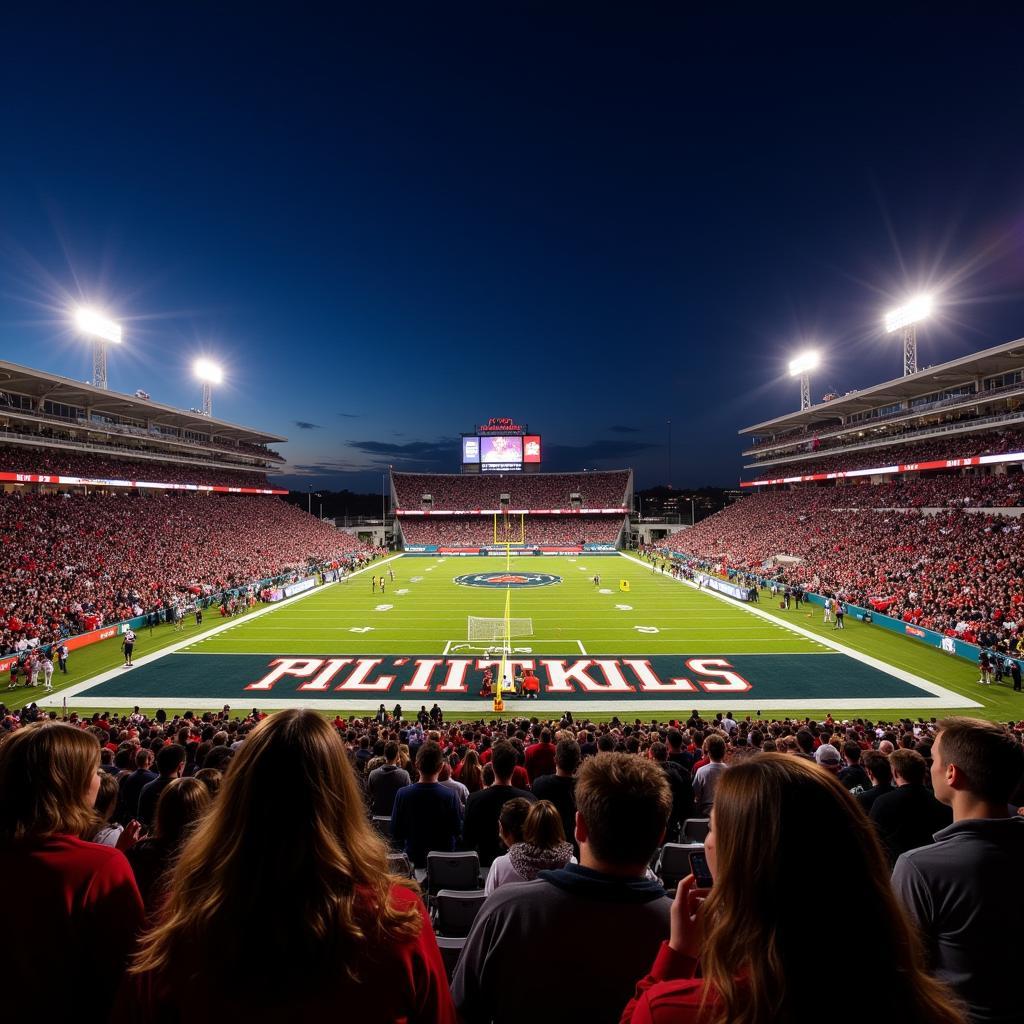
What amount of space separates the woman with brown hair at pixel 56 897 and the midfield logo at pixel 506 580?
1492 inches

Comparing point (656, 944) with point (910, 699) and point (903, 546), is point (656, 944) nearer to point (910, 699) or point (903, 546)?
point (910, 699)

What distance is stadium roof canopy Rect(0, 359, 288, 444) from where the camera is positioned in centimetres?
3406

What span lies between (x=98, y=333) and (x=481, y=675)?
38781 mm

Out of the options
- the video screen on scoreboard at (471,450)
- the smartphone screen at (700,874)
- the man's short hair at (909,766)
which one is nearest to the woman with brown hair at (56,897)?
the smartphone screen at (700,874)

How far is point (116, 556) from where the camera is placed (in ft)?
109

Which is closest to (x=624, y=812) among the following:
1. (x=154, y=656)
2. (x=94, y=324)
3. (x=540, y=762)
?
(x=540, y=762)

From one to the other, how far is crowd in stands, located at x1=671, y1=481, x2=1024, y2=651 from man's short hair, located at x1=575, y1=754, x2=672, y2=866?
24563 millimetres

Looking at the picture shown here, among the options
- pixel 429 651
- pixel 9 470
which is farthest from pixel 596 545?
pixel 9 470

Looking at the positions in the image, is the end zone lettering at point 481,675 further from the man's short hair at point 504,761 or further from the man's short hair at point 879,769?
the man's short hair at point 504,761

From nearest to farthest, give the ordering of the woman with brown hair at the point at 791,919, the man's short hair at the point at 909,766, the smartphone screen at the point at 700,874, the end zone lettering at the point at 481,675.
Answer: the woman with brown hair at the point at 791,919, the smartphone screen at the point at 700,874, the man's short hair at the point at 909,766, the end zone lettering at the point at 481,675

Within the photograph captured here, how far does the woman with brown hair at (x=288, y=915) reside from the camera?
4.48 feet

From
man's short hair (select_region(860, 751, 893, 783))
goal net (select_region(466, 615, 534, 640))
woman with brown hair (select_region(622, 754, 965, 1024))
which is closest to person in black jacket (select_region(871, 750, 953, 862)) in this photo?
man's short hair (select_region(860, 751, 893, 783))

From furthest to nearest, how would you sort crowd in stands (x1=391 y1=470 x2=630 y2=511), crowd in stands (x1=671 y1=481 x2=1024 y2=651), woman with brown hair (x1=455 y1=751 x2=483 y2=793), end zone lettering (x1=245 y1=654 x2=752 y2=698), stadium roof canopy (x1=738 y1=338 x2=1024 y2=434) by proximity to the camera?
crowd in stands (x1=391 y1=470 x2=630 y2=511) → stadium roof canopy (x1=738 y1=338 x2=1024 y2=434) → crowd in stands (x1=671 y1=481 x2=1024 y2=651) → end zone lettering (x1=245 y1=654 x2=752 y2=698) → woman with brown hair (x1=455 y1=751 x2=483 y2=793)

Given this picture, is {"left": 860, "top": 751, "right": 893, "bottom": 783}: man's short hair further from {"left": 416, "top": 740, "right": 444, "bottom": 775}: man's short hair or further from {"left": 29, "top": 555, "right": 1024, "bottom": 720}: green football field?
{"left": 29, "top": 555, "right": 1024, "bottom": 720}: green football field
